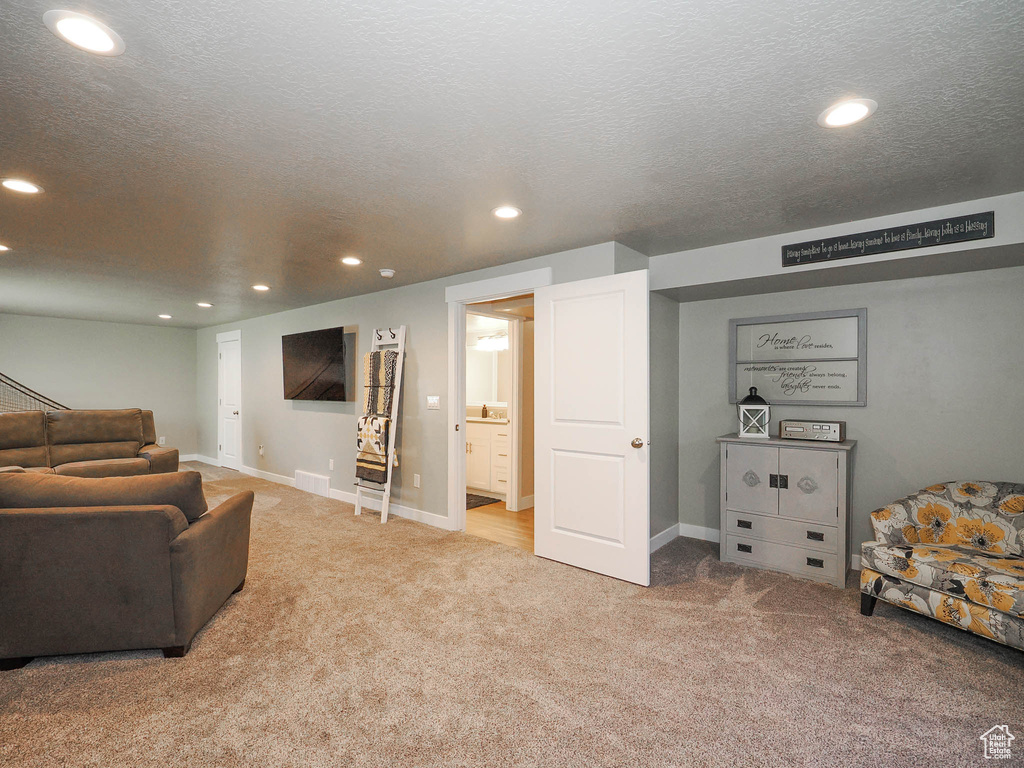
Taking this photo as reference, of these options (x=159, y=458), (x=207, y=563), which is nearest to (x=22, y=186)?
(x=207, y=563)

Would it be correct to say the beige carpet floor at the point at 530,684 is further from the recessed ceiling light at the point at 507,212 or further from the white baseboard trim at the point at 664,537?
the recessed ceiling light at the point at 507,212

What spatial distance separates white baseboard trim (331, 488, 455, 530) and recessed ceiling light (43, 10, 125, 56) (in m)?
3.79

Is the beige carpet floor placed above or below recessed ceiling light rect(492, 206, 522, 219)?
below

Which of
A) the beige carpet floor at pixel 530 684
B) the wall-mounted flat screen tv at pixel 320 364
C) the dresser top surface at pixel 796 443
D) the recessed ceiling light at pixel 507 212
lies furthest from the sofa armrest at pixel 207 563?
the dresser top surface at pixel 796 443

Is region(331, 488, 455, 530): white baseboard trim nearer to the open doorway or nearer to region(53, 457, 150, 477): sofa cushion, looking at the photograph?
the open doorway

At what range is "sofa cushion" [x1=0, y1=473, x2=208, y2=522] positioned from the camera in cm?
232

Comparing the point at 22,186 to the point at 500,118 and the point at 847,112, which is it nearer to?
the point at 500,118

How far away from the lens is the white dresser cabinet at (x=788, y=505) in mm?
3230

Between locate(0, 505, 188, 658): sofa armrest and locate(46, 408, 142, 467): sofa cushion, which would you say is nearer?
locate(0, 505, 188, 658): sofa armrest

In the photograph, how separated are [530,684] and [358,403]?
3.87 m

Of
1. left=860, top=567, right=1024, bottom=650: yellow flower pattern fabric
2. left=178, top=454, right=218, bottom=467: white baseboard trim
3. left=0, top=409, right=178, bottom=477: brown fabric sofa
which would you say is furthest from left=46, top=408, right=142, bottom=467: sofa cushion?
left=860, top=567, right=1024, bottom=650: yellow flower pattern fabric

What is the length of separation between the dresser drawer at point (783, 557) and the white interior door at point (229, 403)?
6581 millimetres

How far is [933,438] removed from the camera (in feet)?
10.9

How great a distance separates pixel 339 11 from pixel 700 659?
2804 mm
